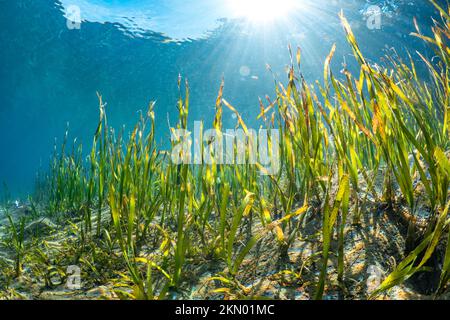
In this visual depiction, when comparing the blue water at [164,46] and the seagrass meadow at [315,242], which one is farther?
the blue water at [164,46]

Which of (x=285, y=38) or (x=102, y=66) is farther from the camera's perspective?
(x=102, y=66)

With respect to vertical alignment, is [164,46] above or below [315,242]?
above

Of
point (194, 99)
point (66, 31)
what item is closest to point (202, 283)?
point (66, 31)

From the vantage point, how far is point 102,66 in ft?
94.2

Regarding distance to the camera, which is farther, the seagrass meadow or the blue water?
the blue water

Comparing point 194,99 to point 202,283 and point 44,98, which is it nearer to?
→ point 44,98

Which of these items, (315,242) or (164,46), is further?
(164,46)

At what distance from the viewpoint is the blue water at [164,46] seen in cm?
1914

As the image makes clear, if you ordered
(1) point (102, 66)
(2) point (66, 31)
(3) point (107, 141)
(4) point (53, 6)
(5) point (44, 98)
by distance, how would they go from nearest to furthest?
(3) point (107, 141) < (4) point (53, 6) < (2) point (66, 31) < (1) point (102, 66) < (5) point (44, 98)

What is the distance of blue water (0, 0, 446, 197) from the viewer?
19.1 m

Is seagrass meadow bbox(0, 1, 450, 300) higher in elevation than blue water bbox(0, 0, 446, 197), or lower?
lower

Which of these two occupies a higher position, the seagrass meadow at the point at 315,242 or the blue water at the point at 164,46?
the blue water at the point at 164,46

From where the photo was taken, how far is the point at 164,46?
25625mm

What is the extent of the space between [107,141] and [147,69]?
2967cm
